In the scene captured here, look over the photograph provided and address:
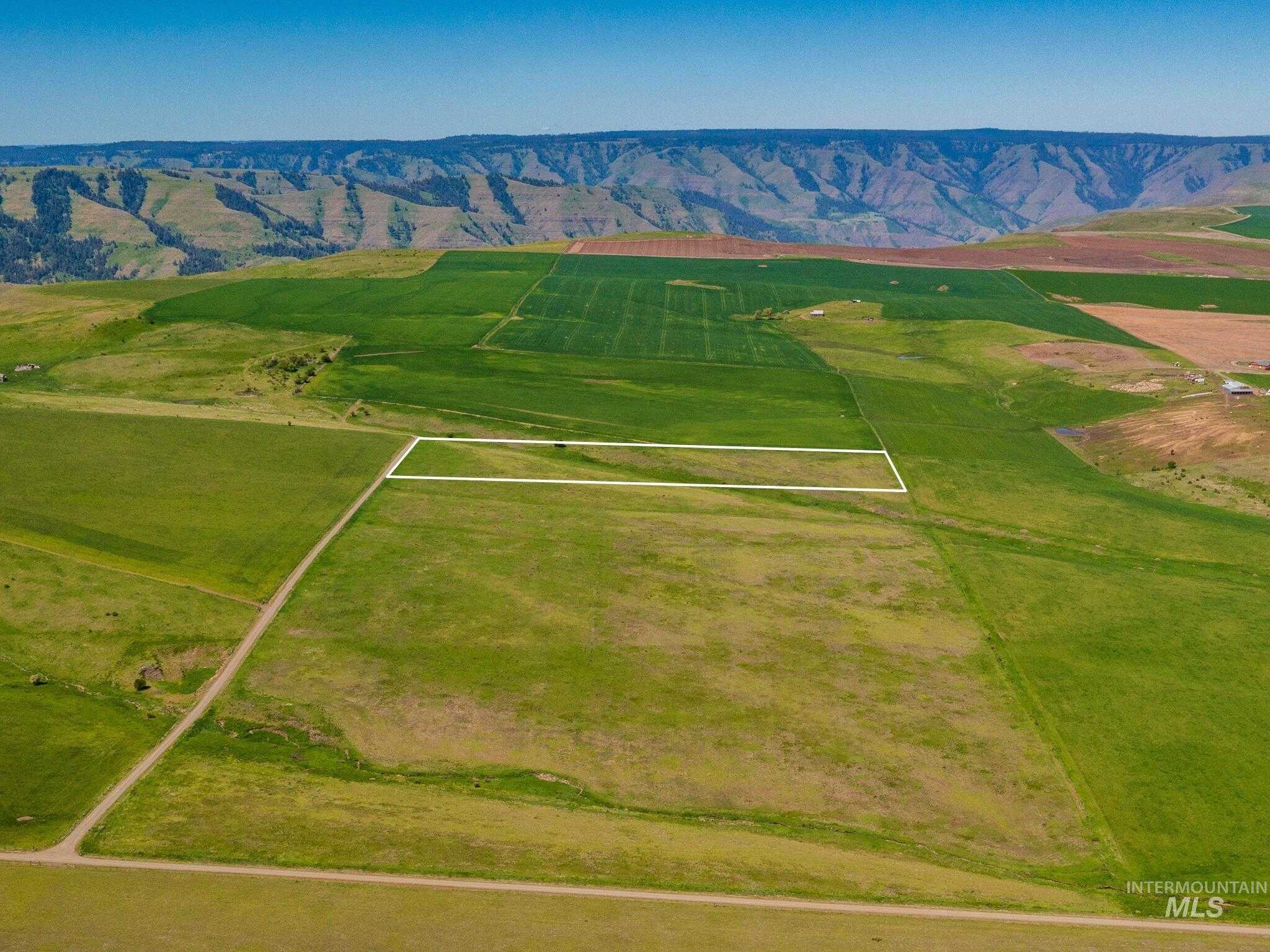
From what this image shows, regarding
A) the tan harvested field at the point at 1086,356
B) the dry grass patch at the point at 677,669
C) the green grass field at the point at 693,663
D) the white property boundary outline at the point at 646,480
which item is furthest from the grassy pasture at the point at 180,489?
the tan harvested field at the point at 1086,356

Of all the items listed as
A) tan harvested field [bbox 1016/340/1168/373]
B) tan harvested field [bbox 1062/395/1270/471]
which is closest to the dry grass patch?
tan harvested field [bbox 1062/395/1270/471]

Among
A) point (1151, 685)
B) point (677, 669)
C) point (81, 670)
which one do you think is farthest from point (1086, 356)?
point (81, 670)

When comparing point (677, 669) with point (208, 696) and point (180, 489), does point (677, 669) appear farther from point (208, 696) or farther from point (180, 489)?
point (180, 489)

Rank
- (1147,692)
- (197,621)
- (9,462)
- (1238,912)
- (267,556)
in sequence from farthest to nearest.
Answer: (9,462), (267,556), (197,621), (1147,692), (1238,912)

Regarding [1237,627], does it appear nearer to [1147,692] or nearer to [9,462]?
[1147,692]

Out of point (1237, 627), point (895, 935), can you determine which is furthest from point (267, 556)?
point (1237, 627)
